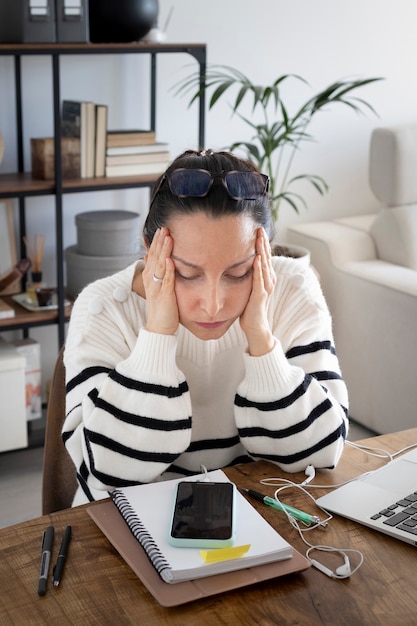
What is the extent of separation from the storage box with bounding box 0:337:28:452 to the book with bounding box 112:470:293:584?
1.49 meters

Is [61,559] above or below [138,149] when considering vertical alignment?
below

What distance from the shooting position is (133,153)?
2.80 meters

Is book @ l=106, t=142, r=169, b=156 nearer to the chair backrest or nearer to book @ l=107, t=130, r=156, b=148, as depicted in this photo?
book @ l=107, t=130, r=156, b=148

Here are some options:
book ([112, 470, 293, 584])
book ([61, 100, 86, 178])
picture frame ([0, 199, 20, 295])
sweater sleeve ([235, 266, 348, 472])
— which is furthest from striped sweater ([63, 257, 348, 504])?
picture frame ([0, 199, 20, 295])

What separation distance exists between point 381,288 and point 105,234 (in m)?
0.91

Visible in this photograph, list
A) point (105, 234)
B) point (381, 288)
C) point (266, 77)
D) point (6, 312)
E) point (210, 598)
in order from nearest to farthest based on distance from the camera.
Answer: point (210, 598) < point (6, 312) < point (105, 234) < point (381, 288) < point (266, 77)

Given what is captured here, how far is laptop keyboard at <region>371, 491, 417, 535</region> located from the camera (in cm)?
117

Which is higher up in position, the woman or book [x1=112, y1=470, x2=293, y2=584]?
the woman

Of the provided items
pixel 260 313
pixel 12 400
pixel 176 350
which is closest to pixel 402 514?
pixel 260 313

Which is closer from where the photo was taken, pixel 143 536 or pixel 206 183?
pixel 143 536

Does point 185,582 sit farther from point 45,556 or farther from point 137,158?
point 137,158

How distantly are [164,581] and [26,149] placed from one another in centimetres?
211

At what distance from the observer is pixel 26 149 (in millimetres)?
2891

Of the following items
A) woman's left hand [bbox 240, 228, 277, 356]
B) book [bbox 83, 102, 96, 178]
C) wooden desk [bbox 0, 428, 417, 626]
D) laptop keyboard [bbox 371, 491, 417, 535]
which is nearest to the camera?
wooden desk [bbox 0, 428, 417, 626]
